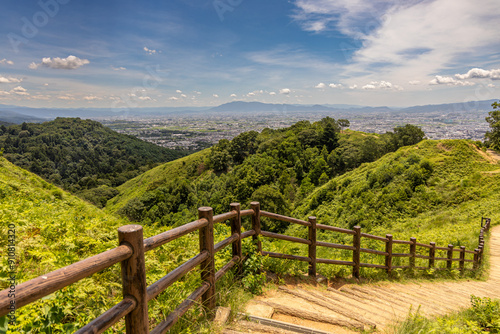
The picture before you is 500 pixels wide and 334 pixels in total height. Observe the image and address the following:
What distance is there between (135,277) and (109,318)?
297mm

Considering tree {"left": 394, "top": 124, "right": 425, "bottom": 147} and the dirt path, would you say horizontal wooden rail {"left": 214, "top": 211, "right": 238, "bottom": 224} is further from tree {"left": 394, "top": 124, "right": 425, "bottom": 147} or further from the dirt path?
tree {"left": 394, "top": 124, "right": 425, "bottom": 147}

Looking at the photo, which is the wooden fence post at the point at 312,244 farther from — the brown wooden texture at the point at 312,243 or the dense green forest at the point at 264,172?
the dense green forest at the point at 264,172

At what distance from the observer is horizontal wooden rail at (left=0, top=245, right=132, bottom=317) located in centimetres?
123

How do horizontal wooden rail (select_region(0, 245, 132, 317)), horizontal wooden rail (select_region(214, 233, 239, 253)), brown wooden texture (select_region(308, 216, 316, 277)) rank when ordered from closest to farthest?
1. horizontal wooden rail (select_region(0, 245, 132, 317))
2. horizontal wooden rail (select_region(214, 233, 239, 253))
3. brown wooden texture (select_region(308, 216, 316, 277))

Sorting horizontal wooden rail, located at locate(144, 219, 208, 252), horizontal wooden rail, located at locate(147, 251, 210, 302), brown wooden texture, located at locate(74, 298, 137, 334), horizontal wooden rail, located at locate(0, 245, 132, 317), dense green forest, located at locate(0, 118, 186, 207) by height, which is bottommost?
dense green forest, located at locate(0, 118, 186, 207)

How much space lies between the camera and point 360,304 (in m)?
4.45

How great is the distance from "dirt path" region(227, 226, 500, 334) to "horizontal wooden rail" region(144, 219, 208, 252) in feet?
3.78

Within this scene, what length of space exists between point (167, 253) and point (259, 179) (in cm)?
4135

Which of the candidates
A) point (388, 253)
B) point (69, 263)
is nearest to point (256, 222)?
point (69, 263)

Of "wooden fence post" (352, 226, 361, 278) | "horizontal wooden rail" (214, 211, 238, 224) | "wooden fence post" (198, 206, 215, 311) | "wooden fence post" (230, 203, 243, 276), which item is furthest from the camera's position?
"wooden fence post" (352, 226, 361, 278)

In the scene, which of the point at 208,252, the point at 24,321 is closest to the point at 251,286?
the point at 208,252

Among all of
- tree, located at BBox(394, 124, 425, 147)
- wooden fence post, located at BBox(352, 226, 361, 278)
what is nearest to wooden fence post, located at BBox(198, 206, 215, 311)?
wooden fence post, located at BBox(352, 226, 361, 278)

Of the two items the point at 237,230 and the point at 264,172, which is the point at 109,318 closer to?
the point at 237,230

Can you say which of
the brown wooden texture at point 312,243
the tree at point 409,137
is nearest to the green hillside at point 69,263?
the brown wooden texture at point 312,243
